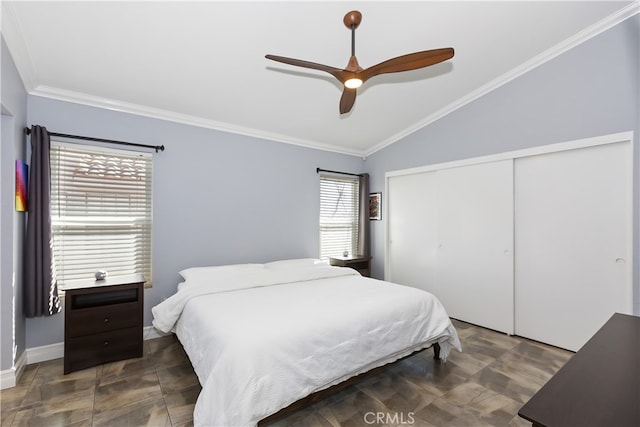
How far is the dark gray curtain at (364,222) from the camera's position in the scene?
15.8 feet

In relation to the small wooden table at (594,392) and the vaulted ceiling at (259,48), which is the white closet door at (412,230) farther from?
the small wooden table at (594,392)

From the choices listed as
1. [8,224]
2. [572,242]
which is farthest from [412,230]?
[8,224]

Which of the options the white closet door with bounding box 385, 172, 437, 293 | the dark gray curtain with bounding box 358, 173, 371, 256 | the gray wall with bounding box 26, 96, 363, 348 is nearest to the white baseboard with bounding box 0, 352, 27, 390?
the gray wall with bounding box 26, 96, 363, 348

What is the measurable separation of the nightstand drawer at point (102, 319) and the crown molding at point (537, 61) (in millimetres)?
4088

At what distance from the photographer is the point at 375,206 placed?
495 cm

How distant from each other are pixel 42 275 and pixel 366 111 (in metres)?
3.71

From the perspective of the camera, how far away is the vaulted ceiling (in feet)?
6.84

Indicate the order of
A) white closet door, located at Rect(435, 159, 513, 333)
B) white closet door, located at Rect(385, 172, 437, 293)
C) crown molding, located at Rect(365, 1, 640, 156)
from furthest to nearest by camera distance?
white closet door, located at Rect(385, 172, 437, 293), white closet door, located at Rect(435, 159, 513, 333), crown molding, located at Rect(365, 1, 640, 156)

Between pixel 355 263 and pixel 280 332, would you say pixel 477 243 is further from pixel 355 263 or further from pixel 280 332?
pixel 280 332

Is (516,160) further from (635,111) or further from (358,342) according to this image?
(358,342)

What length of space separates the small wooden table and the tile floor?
3.32 ft

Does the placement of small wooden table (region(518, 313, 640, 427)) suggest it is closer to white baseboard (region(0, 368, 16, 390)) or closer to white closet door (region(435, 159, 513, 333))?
white closet door (region(435, 159, 513, 333))

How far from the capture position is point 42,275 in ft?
8.20

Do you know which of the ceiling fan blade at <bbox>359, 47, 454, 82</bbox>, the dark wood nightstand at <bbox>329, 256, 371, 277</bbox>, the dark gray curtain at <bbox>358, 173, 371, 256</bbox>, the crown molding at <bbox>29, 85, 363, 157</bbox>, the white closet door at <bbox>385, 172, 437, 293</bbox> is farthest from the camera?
the dark gray curtain at <bbox>358, 173, 371, 256</bbox>
